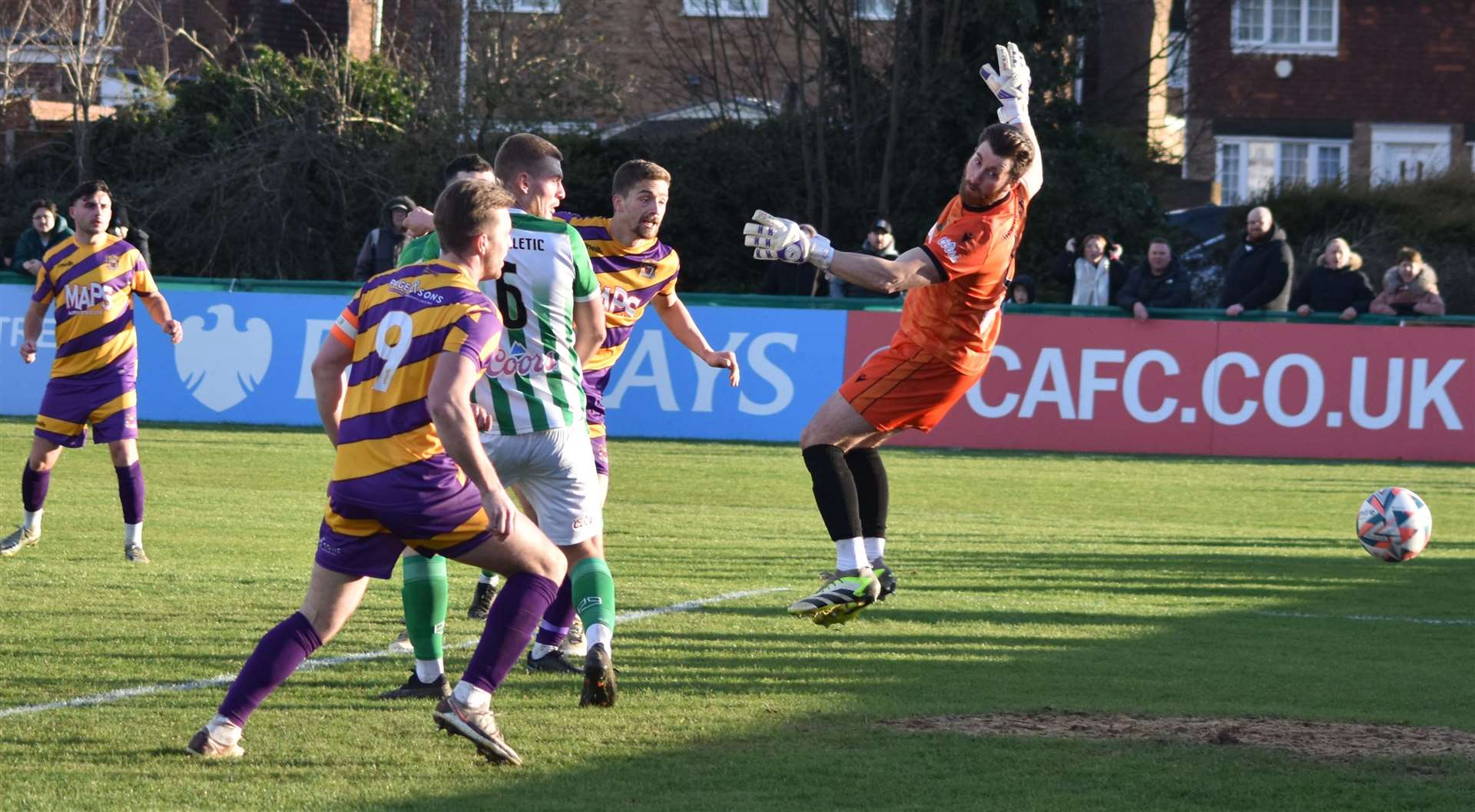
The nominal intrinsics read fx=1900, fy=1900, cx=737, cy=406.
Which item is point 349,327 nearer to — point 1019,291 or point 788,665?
point 788,665

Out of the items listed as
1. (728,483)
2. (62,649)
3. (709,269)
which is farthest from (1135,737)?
(709,269)

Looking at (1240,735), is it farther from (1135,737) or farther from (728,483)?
(728,483)

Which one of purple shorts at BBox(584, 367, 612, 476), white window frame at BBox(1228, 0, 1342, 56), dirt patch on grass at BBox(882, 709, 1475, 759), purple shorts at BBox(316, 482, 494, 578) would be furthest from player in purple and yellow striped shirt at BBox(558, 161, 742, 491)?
white window frame at BBox(1228, 0, 1342, 56)

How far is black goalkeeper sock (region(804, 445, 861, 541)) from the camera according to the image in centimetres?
786

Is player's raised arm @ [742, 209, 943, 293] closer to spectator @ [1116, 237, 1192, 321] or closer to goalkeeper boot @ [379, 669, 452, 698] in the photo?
goalkeeper boot @ [379, 669, 452, 698]

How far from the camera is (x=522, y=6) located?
28094 millimetres

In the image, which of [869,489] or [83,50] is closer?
[869,489]

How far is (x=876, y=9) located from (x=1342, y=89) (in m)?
15.2

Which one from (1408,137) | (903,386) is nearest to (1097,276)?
(903,386)

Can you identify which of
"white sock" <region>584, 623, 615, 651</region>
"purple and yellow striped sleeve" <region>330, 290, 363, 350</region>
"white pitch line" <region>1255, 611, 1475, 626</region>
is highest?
"purple and yellow striped sleeve" <region>330, 290, 363, 350</region>

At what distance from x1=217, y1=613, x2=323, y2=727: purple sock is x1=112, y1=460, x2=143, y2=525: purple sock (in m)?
4.92

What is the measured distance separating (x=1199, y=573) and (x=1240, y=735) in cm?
480

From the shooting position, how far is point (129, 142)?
94.3 ft

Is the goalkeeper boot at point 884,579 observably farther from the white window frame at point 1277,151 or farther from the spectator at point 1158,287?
the white window frame at point 1277,151
